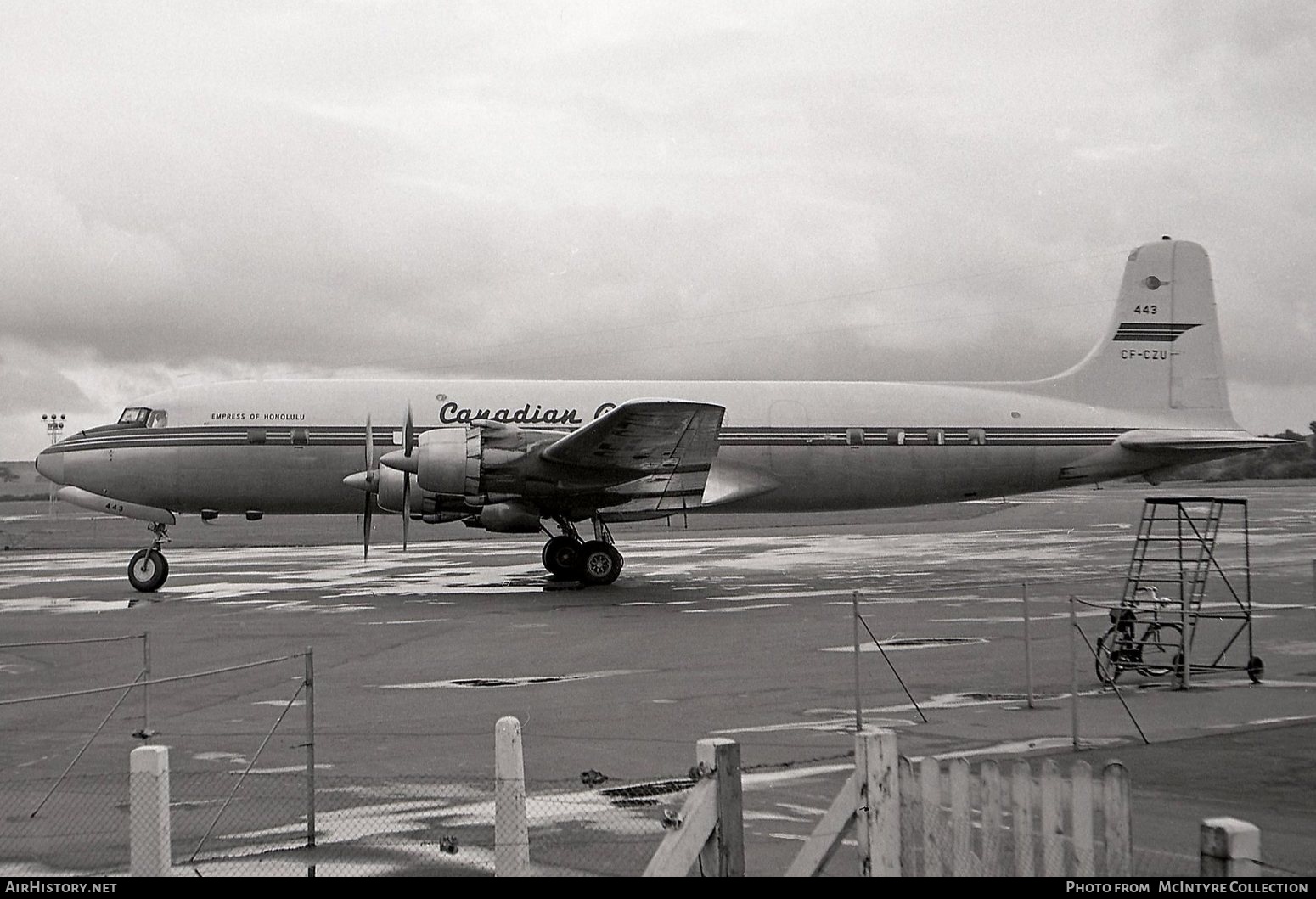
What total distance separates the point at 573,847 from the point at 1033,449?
2207 centimetres

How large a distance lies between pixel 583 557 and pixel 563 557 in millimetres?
1001

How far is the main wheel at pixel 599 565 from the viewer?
22953 mm

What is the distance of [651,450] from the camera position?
71.4 ft

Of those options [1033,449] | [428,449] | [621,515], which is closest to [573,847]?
[428,449]

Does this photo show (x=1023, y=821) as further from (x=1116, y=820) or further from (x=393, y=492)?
(x=393, y=492)

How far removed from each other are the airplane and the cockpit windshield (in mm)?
41

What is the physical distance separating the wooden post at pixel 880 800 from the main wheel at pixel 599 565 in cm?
1792

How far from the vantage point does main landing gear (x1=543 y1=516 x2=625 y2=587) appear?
23.0 meters

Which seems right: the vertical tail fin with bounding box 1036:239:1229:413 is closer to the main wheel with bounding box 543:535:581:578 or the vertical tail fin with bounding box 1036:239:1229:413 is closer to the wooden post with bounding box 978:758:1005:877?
the main wheel with bounding box 543:535:581:578

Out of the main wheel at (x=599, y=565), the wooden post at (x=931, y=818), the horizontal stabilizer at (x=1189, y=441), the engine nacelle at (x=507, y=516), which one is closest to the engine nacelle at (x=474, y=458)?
the engine nacelle at (x=507, y=516)

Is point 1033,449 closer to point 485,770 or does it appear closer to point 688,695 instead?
point 688,695

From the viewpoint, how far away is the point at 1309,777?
821 cm

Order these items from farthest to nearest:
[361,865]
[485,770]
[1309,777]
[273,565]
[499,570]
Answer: [273,565], [499,570], [485,770], [1309,777], [361,865]

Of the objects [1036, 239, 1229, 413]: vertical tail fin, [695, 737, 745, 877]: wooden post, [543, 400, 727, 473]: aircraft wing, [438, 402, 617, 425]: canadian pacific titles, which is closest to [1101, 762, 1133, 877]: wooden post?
[695, 737, 745, 877]: wooden post
